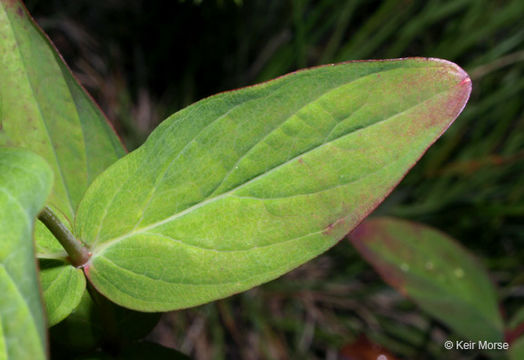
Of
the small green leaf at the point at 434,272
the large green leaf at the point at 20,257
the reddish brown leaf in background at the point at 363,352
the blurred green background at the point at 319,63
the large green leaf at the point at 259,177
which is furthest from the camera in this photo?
the blurred green background at the point at 319,63

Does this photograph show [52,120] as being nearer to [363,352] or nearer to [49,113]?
[49,113]

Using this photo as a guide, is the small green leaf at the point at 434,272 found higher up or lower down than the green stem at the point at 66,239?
lower down

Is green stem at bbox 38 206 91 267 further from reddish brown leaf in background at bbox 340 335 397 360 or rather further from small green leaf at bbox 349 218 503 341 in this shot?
Result: reddish brown leaf in background at bbox 340 335 397 360

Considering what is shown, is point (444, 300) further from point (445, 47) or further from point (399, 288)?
point (445, 47)

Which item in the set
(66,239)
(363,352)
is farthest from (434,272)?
(66,239)

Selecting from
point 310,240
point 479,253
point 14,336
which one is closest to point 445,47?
point 479,253

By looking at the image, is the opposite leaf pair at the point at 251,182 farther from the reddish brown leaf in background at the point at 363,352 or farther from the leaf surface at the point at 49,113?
the reddish brown leaf in background at the point at 363,352

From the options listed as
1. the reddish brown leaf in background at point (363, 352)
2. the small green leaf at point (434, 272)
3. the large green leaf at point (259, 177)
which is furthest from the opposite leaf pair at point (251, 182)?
the reddish brown leaf in background at point (363, 352)
